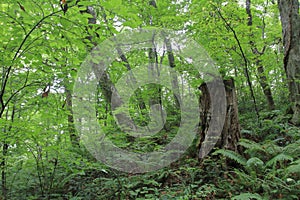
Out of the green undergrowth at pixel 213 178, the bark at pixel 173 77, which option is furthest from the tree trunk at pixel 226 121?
the bark at pixel 173 77

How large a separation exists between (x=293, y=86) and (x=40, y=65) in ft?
14.7

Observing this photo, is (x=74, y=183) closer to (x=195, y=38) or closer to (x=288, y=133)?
(x=288, y=133)

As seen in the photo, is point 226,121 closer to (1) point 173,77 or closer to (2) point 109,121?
(2) point 109,121

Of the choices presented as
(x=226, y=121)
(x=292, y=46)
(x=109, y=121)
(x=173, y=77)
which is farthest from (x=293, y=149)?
(x=173, y=77)

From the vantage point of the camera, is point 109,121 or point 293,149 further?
point 109,121

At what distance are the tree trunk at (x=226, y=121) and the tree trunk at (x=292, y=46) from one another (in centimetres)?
128

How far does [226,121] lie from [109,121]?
192 centimetres

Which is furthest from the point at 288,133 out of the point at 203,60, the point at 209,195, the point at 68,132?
the point at 68,132

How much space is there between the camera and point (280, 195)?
2379 mm

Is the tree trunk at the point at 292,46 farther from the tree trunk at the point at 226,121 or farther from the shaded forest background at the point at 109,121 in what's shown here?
the tree trunk at the point at 226,121

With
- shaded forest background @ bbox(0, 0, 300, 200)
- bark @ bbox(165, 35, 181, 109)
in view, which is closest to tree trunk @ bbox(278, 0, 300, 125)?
shaded forest background @ bbox(0, 0, 300, 200)

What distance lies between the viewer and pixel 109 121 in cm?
375

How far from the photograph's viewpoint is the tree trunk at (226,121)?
3.77m

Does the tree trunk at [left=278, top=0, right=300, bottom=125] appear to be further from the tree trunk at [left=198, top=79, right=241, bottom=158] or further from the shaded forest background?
the tree trunk at [left=198, top=79, right=241, bottom=158]
